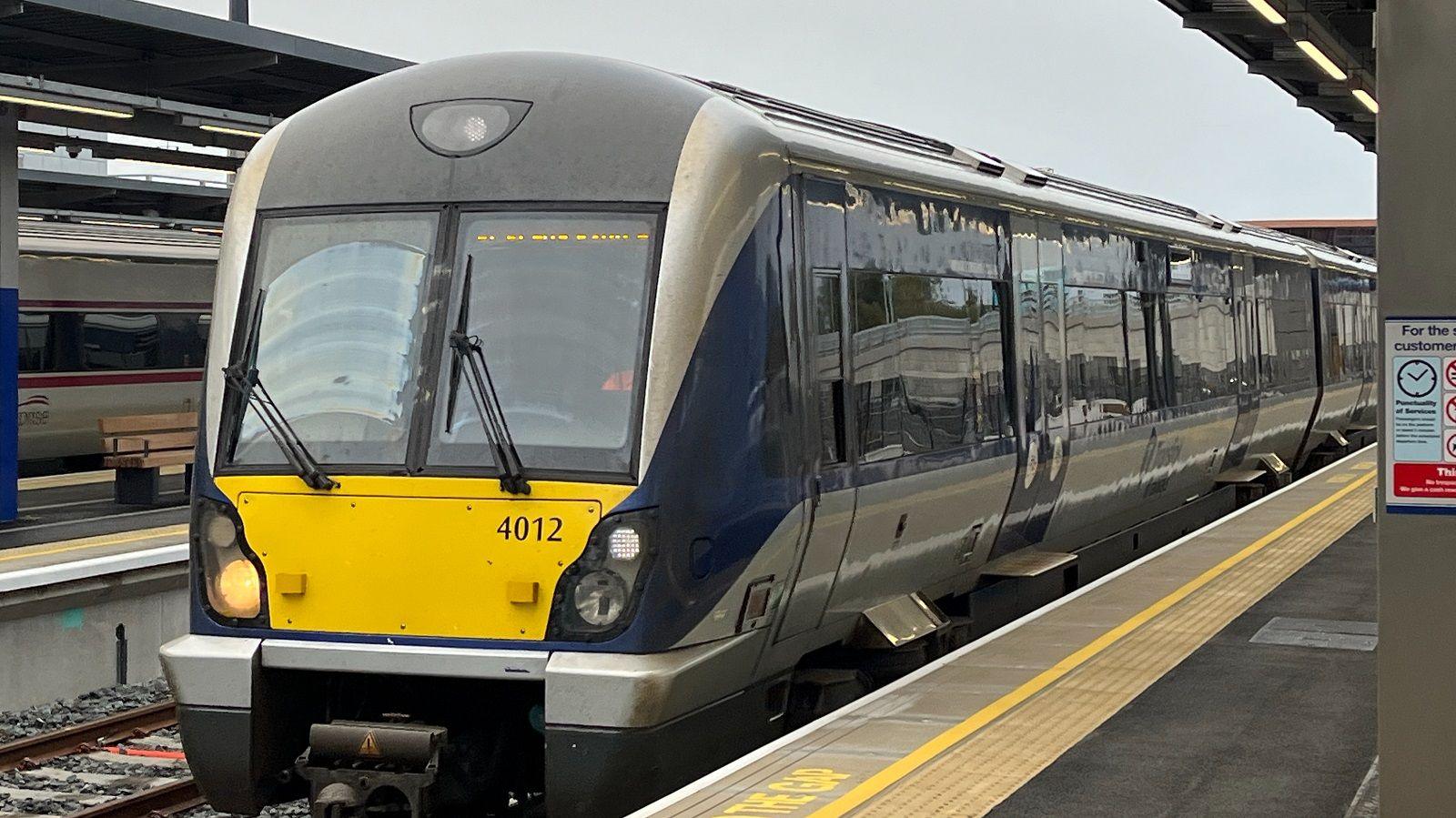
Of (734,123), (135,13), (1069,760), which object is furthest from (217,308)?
(135,13)

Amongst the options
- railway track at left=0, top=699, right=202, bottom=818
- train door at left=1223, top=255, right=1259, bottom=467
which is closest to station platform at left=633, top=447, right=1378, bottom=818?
railway track at left=0, top=699, right=202, bottom=818

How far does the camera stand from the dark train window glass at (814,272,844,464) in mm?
7164

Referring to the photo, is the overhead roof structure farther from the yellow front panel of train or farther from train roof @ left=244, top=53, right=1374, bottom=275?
the yellow front panel of train

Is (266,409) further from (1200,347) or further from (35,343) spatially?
(35,343)

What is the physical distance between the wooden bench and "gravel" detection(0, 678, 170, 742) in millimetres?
5188

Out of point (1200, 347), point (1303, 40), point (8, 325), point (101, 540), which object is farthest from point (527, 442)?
point (8, 325)

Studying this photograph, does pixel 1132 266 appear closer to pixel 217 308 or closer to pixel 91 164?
pixel 217 308

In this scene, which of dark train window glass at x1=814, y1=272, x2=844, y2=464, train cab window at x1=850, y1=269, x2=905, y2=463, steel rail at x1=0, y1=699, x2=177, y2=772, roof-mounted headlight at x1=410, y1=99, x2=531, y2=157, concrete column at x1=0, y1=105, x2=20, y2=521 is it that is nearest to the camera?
roof-mounted headlight at x1=410, y1=99, x2=531, y2=157

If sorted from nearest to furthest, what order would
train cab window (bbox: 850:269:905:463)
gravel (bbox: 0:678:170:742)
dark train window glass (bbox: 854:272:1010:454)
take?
train cab window (bbox: 850:269:905:463), dark train window glass (bbox: 854:272:1010:454), gravel (bbox: 0:678:170:742)

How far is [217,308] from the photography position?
684cm

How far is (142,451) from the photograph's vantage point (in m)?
17.8

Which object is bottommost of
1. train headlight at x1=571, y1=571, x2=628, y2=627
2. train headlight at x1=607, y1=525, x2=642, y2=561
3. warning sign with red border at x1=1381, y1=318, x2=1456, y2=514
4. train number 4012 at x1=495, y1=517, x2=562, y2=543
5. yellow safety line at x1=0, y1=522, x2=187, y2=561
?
yellow safety line at x1=0, y1=522, x2=187, y2=561

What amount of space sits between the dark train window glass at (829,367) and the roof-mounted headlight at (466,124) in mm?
1399

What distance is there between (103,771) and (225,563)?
386 cm
